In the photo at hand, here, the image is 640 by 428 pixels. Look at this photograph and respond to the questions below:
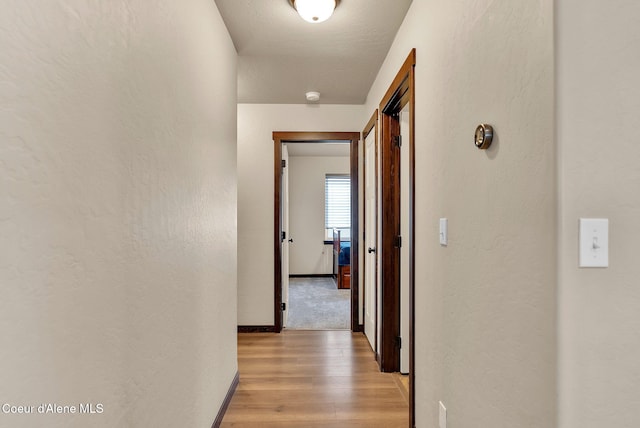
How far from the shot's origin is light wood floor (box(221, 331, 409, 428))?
2176 millimetres

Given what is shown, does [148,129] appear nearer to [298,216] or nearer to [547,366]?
[547,366]

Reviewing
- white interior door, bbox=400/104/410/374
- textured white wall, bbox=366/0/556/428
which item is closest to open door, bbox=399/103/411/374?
white interior door, bbox=400/104/410/374

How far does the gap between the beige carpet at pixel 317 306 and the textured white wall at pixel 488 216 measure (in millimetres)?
2360

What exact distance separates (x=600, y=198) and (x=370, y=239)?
2.69m

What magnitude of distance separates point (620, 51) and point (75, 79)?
4.13 feet

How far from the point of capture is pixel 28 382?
27.2 inches

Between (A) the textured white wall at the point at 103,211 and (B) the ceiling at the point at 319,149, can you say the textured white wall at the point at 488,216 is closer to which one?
(A) the textured white wall at the point at 103,211

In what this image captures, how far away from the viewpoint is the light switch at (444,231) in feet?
4.95

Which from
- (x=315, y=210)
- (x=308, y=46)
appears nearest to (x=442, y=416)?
(x=308, y=46)

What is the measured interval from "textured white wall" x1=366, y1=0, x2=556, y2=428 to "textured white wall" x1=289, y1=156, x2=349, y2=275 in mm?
5354

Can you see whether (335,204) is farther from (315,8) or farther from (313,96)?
(315,8)

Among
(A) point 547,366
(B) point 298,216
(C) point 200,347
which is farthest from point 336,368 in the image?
(B) point 298,216

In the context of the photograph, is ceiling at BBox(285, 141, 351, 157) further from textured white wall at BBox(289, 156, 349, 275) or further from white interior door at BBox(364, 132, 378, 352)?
white interior door at BBox(364, 132, 378, 352)

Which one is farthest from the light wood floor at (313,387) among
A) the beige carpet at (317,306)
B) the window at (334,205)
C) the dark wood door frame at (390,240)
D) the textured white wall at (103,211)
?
the window at (334,205)
